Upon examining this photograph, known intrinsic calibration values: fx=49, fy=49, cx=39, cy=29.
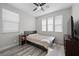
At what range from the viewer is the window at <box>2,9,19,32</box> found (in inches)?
100

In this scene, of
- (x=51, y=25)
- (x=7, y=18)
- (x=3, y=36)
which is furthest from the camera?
(x=51, y=25)

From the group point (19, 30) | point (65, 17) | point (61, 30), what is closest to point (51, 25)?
point (61, 30)

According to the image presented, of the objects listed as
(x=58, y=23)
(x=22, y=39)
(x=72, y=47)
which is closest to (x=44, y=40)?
(x=72, y=47)

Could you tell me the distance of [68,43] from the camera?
4.45 feet

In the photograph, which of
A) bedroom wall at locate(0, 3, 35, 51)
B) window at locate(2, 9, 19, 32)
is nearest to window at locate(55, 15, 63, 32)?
bedroom wall at locate(0, 3, 35, 51)

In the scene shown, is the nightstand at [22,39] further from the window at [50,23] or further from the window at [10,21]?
the window at [50,23]

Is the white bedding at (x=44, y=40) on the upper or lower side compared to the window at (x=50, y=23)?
lower

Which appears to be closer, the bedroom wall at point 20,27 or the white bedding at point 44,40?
the white bedding at point 44,40

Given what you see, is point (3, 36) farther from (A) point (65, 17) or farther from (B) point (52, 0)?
(A) point (65, 17)

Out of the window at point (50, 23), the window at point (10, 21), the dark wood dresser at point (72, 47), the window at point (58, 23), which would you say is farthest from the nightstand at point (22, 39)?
the dark wood dresser at point (72, 47)

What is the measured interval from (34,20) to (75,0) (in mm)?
2923

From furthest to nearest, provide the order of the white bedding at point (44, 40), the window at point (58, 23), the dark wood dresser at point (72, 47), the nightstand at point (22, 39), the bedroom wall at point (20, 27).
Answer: the nightstand at point (22, 39), the window at point (58, 23), the bedroom wall at point (20, 27), the white bedding at point (44, 40), the dark wood dresser at point (72, 47)

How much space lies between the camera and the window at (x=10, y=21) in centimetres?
254

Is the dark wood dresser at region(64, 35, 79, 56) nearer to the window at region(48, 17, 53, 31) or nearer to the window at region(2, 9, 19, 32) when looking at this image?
the window at region(48, 17, 53, 31)
